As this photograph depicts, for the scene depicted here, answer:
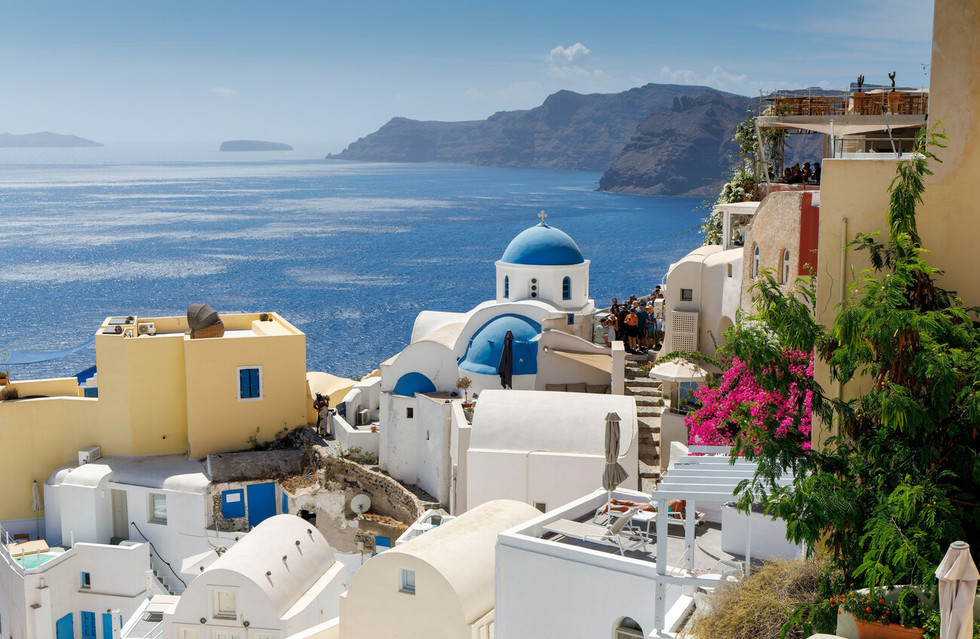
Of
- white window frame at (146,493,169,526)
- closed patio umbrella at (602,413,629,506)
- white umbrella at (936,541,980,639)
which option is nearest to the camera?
white umbrella at (936,541,980,639)

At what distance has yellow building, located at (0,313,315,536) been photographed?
2908 centimetres

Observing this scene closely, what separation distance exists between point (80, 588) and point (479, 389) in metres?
12.1

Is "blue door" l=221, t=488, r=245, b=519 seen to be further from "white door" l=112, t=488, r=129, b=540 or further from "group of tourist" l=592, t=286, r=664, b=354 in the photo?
"group of tourist" l=592, t=286, r=664, b=354

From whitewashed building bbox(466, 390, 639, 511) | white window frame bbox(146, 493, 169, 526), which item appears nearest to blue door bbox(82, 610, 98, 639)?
white window frame bbox(146, 493, 169, 526)

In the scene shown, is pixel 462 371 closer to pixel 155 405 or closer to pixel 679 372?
pixel 679 372

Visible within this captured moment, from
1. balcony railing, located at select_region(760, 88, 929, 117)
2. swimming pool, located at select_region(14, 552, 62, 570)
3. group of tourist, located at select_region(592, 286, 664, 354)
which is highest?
balcony railing, located at select_region(760, 88, 929, 117)

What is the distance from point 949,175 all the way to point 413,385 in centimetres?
1747

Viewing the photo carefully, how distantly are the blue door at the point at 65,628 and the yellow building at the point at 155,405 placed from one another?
13.6ft

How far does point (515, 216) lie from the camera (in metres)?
158

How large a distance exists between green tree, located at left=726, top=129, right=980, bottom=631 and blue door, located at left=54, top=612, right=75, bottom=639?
2176 cm

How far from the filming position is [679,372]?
23.8 m

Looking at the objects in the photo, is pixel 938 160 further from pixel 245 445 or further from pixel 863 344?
pixel 245 445

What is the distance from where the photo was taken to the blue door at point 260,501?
92.3ft

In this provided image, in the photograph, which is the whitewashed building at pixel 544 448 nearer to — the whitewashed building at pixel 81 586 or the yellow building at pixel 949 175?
the yellow building at pixel 949 175
